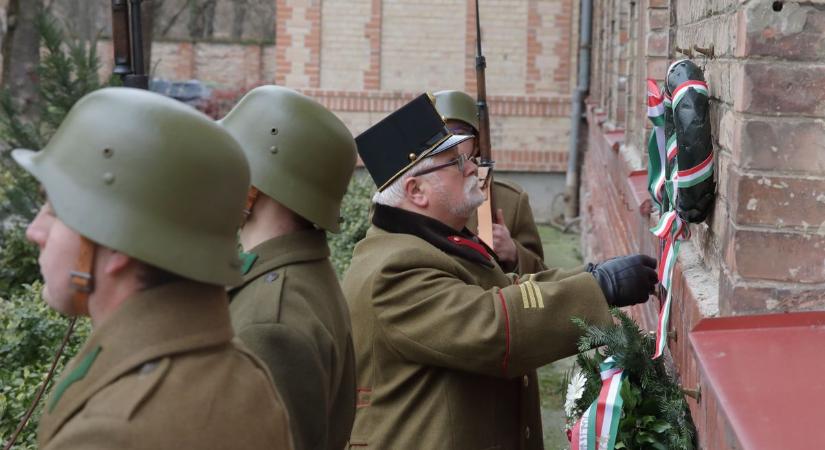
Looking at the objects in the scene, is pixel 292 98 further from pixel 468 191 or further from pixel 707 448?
pixel 707 448

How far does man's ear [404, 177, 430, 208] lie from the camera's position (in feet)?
11.5

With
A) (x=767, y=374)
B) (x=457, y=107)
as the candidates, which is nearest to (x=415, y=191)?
(x=767, y=374)

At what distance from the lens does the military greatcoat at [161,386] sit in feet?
5.56

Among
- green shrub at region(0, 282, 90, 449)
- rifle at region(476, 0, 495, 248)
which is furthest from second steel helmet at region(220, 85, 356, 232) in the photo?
rifle at region(476, 0, 495, 248)

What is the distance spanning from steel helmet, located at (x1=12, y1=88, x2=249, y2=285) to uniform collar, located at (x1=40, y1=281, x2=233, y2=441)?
0.06 meters

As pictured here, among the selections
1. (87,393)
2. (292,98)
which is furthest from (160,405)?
(292,98)

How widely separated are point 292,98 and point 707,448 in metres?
1.31

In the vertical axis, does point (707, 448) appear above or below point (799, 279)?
below

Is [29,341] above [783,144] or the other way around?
the other way around

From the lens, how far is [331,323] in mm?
2590

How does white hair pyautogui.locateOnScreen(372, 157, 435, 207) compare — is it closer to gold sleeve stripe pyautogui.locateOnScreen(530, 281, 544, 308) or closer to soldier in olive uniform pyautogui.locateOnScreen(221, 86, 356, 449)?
gold sleeve stripe pyautogui.locateOnScreen(530, 281, 544, 308)

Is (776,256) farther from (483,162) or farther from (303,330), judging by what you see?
(483,162)

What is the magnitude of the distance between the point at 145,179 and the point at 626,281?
74.2 inches

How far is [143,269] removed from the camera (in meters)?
1.81
